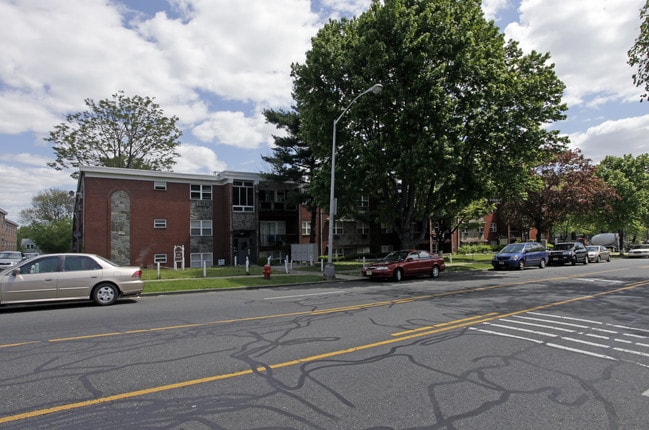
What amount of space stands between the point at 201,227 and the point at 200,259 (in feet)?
8.83

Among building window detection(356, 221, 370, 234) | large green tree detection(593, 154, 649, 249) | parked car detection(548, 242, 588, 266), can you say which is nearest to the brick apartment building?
building window detection(356, 221, 370, 234)

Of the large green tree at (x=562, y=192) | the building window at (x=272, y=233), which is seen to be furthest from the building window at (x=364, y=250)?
the large green tree at (x=562, y=192)

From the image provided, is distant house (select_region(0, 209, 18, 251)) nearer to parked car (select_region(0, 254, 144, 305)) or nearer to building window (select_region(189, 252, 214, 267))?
building window (select_region(189, 252, 214, 267))

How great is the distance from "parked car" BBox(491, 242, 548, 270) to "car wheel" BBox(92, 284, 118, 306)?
852 inches

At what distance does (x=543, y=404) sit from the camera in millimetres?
4270

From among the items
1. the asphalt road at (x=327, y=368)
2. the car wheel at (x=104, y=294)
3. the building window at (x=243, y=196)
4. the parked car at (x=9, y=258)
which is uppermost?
the building window at (x=243, y=196)

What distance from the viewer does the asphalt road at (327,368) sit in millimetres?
3951

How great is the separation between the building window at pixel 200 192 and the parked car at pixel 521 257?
2308 centimetres

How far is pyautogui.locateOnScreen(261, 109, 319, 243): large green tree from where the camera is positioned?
31.6 m

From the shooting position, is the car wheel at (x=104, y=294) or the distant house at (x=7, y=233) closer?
the car wheel at (x=104, y=294)

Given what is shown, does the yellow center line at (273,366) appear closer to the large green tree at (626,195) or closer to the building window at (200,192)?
the building window at (200,192)

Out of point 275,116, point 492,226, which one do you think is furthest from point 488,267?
point 492,226

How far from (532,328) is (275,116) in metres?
27.3

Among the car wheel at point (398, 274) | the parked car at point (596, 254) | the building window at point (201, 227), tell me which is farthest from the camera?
the building window at point (201, 227)
